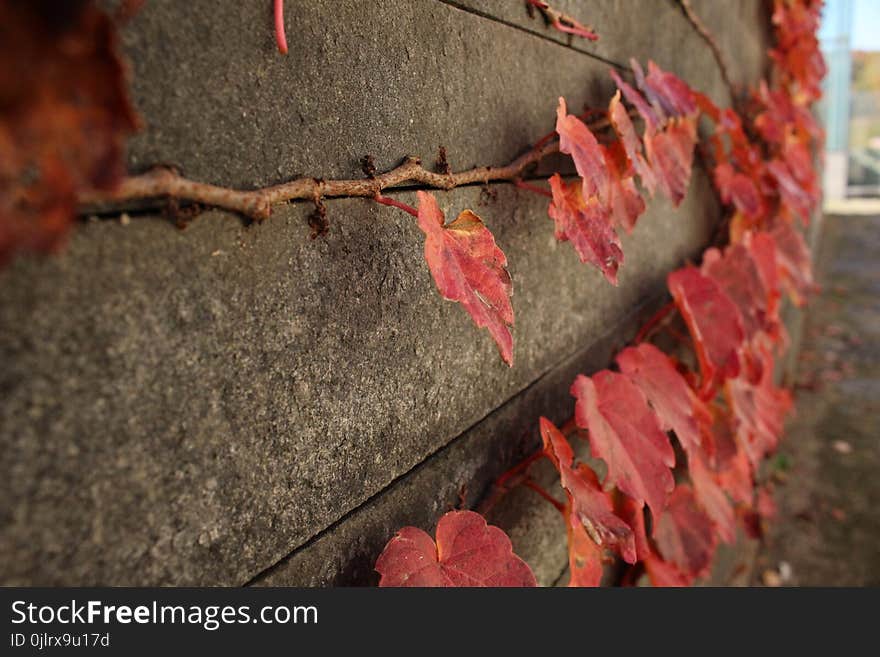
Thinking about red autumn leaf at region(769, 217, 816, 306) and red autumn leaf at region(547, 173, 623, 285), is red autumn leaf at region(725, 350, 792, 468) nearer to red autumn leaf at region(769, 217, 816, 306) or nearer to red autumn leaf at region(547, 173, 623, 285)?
red autumn leaf at region(769, 217, 816, 306)

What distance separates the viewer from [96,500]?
512mm

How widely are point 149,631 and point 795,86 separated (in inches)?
147

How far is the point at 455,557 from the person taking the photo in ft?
2.76

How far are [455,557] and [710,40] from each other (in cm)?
183

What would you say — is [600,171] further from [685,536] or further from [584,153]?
[685,536]

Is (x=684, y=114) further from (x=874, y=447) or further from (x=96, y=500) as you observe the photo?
(x=874, y=447)

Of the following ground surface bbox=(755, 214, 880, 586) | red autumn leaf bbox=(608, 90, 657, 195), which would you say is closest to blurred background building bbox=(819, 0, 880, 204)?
ground surface bbox=(755, 214, 880, 586)

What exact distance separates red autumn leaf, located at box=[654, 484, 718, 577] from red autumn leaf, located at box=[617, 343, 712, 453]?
14.1 inches

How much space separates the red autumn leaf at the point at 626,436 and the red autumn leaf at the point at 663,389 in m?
0.14

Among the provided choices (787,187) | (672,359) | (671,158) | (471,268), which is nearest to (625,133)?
(671,158)

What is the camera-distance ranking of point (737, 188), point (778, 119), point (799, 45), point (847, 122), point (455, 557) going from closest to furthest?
point (455, 557), point (737, 188), point (778, 119), point (799, 45), point (847, 122)

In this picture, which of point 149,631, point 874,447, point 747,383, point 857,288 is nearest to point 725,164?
point 747,383

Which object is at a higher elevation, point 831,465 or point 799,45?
point 799,45

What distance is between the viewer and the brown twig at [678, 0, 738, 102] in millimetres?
1853
